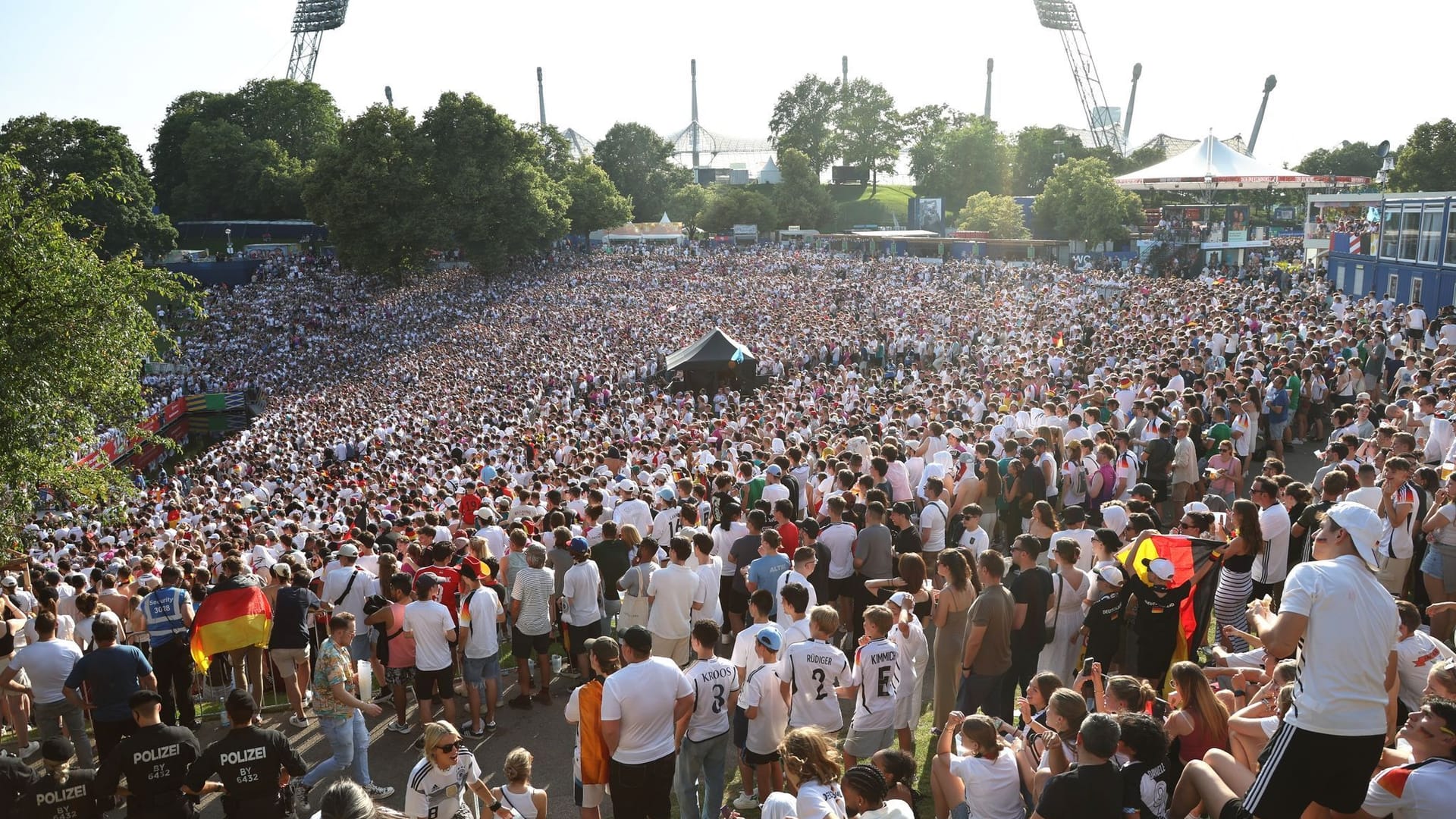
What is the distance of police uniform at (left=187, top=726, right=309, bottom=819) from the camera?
5.04 m

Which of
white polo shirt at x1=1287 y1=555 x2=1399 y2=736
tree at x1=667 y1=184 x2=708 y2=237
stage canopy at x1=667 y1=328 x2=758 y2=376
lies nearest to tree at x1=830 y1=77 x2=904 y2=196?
tree at x1=667 y1=184 x2=708 y2=237

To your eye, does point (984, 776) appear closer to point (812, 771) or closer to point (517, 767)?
point (812, 771)

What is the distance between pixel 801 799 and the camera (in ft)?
12.8

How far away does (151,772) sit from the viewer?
5215 millimetres

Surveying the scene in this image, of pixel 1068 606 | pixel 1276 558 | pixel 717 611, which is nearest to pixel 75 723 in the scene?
pixel 717 611

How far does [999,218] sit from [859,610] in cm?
5404

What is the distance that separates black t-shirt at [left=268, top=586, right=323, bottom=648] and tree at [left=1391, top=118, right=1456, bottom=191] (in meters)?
55.2

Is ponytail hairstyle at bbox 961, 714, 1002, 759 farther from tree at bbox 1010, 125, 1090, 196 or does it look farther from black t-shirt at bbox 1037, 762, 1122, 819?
tree at bbox 1010, 125, 1090, 196

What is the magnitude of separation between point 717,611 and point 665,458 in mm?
6981

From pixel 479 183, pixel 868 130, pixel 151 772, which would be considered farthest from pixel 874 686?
pixel 868 130

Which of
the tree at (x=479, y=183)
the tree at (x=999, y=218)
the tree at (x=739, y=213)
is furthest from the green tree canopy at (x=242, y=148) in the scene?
the tree at (x=999, y=218)

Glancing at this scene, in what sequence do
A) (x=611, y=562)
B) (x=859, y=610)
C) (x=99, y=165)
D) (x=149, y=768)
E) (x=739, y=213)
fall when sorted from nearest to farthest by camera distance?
(x=149, y=768) < (x=859, y=610) < (x=611, y=562) < (x=99, y=165) < (x=739, y=213)

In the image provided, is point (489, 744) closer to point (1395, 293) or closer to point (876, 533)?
point (876, 533)

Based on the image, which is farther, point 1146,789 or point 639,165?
point 639,165
